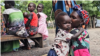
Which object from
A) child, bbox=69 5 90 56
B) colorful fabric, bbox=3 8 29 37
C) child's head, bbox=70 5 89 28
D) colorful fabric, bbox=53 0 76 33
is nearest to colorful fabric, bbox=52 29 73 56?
child, bbox=69 5 90 56

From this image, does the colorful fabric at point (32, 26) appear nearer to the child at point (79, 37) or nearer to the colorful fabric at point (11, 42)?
the colorful fabric at point (11, 42)

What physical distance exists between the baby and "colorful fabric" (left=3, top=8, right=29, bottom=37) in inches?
72.5

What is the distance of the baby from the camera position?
2.13 meters

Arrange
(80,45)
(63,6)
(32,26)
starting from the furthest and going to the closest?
(32,26), (63,6), (80,45)

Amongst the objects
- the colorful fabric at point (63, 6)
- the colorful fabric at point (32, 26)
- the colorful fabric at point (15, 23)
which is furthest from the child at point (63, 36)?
the colorful fabric at point (32, 26)

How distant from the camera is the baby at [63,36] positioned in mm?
2129

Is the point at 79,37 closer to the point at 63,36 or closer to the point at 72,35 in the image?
the point at 72,35

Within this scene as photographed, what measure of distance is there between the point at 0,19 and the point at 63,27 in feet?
7.00

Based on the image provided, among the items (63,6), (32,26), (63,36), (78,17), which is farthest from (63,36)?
(32,26)

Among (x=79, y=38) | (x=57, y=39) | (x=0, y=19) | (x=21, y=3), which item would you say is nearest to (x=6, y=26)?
(x=0, y=19)

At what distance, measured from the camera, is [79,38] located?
2104 mm

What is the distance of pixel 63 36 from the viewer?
7.11ft

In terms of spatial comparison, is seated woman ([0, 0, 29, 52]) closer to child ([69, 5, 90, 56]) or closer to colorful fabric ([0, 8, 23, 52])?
colorful fabric ([0, 8, 23, 52])

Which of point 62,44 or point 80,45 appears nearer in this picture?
point 80,45
